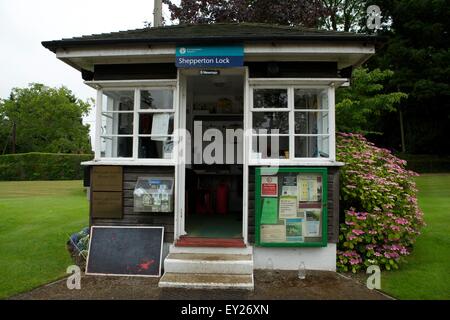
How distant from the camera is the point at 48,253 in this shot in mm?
6883

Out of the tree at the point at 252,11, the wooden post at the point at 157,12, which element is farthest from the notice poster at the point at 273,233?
the tree at the point at 252,11

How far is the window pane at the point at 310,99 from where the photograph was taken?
19.3 feet

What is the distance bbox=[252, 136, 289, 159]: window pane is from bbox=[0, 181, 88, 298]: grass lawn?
3.52m

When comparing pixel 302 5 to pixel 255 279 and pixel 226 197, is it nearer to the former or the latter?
pixel 226 197

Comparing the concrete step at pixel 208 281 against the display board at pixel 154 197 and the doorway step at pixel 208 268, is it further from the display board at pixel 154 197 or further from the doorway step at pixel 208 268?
the display board at pixel 154 197

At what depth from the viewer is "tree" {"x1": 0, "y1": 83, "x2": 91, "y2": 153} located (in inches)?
1673

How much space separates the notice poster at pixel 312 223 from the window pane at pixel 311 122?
125 centimetres

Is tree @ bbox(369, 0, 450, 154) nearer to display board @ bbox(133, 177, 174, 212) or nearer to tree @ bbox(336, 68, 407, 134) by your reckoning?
tree @ bbox(336, 68, 407, 134)

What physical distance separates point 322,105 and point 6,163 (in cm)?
2883

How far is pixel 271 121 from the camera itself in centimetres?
584

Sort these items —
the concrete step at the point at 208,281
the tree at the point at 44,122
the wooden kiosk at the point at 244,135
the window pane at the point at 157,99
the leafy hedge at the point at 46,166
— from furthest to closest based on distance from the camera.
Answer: the tree at the point at 44,122
the leafy hedge at the point at 46,166
the window pane at the point at 157,99
the wooden kiosk at the point at 244,135
the concrete step at the point at 208,281

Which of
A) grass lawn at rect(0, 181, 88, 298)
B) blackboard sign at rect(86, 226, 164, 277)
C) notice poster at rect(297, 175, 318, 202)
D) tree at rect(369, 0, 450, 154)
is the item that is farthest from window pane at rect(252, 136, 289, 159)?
tree at rect(369, 0, 450, 154)

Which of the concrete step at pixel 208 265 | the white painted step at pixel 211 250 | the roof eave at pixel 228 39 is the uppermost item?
the roof eave at pixel 228 39
